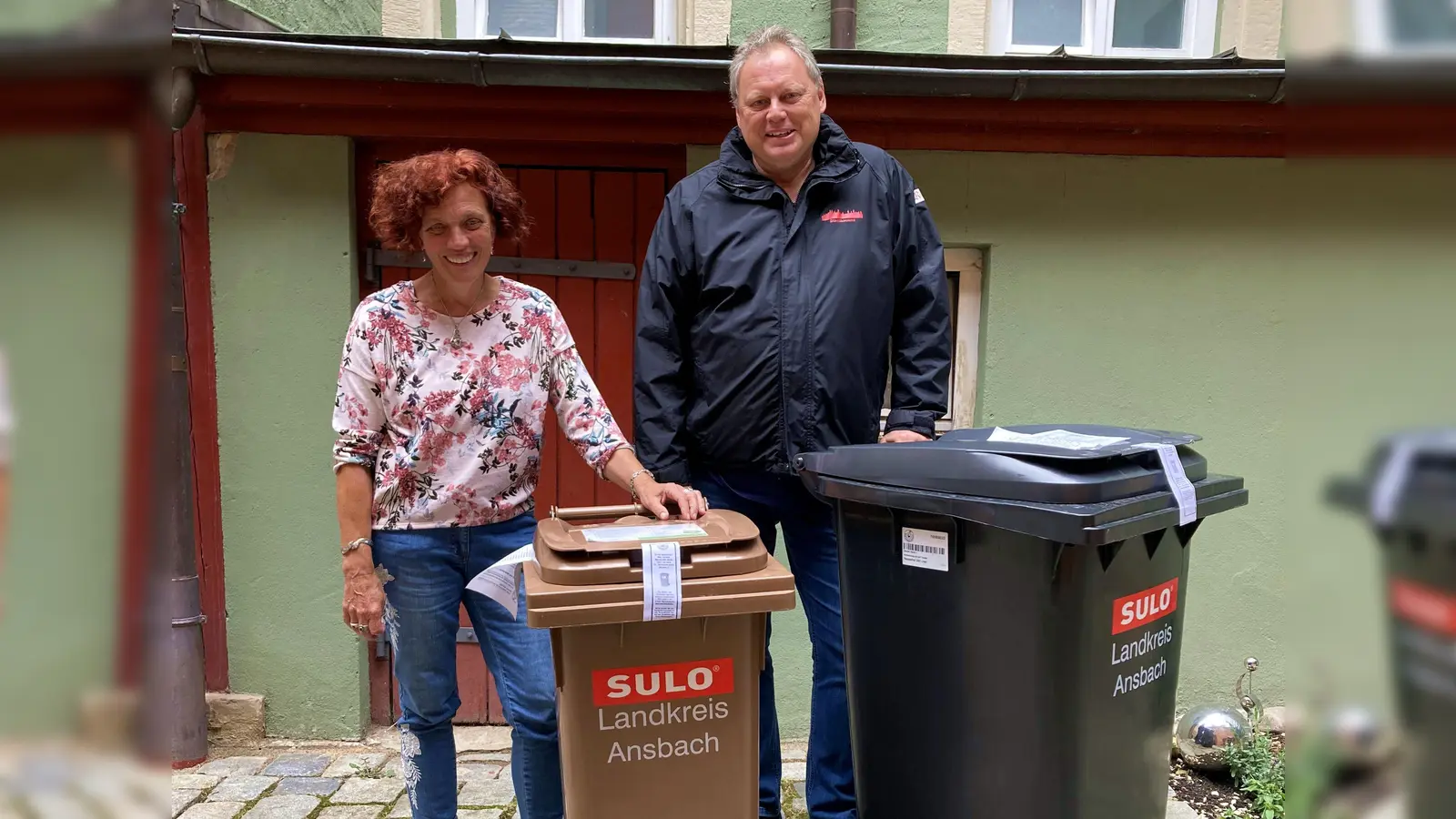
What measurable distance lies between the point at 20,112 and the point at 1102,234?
3.91 m

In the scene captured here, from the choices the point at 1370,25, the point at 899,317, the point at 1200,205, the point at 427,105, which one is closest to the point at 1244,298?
the point at 1200,205

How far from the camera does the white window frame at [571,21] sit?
438cm

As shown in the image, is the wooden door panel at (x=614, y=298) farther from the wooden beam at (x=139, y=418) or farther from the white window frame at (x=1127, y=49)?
the wooden beam at (x=139, y=418)

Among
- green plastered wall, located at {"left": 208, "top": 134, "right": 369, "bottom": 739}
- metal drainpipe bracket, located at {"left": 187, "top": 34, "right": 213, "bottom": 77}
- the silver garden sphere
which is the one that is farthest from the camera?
green plastered wall, located at {"left": 208, "top": 134, "right": 369, "bottom": 739}

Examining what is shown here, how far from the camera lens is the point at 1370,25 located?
18.0 inches

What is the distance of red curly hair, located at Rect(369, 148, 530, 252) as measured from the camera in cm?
212

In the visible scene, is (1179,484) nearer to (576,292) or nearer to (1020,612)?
(1020,612)

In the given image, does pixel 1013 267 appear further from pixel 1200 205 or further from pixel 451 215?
pixel 451 215

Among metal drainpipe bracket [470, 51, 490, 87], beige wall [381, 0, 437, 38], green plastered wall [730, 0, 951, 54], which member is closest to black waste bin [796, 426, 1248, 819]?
metal drainpipe bracket [470, 51, 490, 87]

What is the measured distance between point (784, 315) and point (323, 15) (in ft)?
10.6

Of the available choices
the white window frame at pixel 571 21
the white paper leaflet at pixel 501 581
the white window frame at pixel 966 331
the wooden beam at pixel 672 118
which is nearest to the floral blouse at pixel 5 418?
the white paper leaflet at pixel 501 581

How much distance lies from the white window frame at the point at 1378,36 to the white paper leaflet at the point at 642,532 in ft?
5.28

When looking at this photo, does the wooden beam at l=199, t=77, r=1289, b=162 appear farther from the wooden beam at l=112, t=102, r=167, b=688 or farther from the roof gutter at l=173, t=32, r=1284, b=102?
the wooden beam at l=112, t=102, r=167, b=688

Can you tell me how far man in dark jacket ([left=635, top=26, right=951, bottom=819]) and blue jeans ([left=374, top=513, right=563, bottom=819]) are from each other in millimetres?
539
